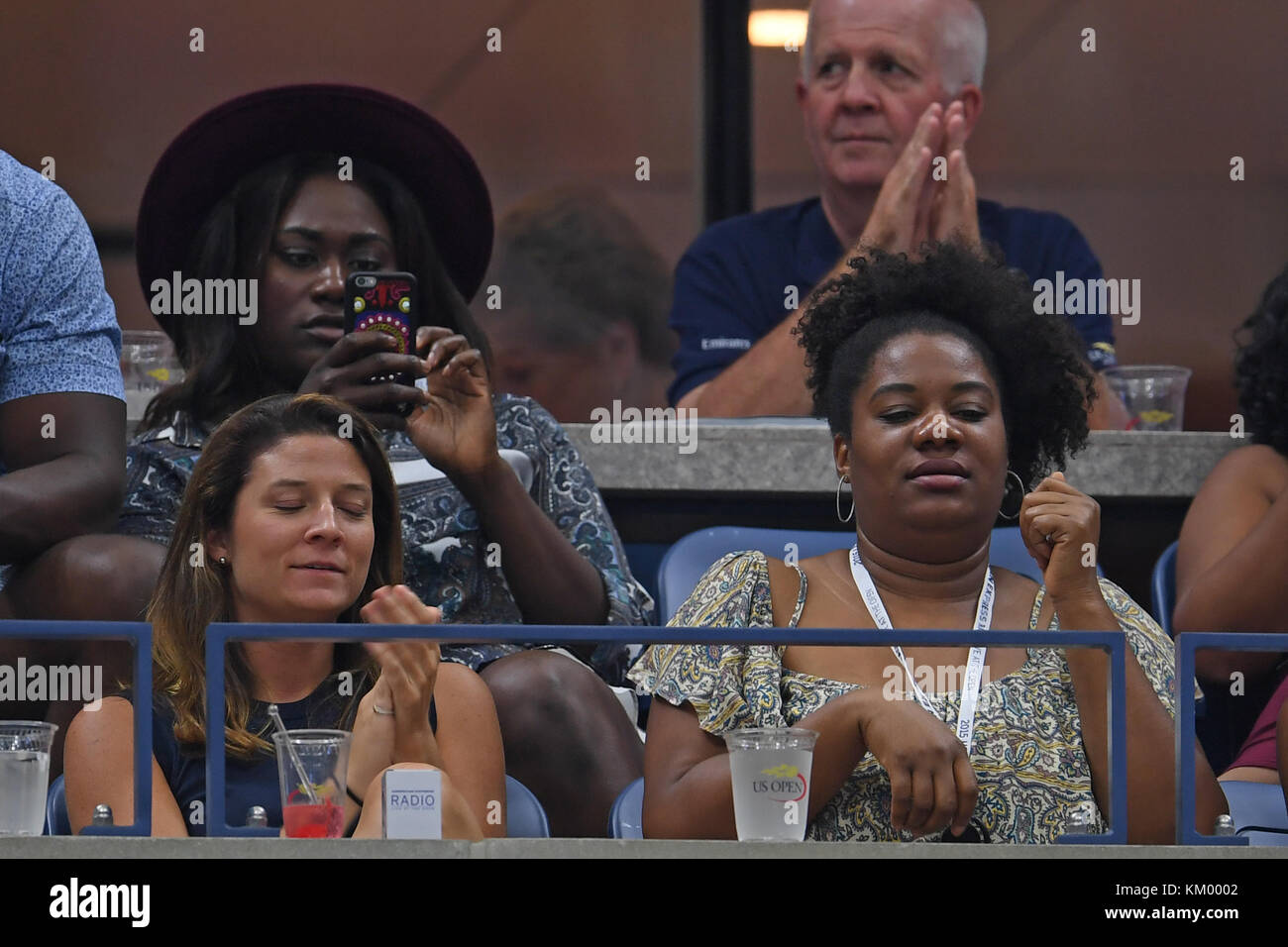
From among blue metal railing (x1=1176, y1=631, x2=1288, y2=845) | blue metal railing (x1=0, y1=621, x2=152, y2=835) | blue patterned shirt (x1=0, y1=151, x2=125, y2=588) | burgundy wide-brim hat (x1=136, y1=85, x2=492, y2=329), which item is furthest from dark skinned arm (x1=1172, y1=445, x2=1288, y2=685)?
blue patterned shirt (x1=0, y1=151, x2=125, y2=588)

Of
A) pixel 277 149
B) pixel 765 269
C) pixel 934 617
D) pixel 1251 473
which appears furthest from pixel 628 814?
pixel 765 269

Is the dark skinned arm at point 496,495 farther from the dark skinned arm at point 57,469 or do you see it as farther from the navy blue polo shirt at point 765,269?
the navy blue polo shirt at point 765,269

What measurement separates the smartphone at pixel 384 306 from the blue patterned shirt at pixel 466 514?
0.17 metres

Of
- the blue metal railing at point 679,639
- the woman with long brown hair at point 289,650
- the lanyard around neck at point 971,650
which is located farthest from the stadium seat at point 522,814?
the lanyard around neck at point 971,650

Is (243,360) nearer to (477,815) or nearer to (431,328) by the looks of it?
(431,328)

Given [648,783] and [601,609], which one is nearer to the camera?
[648,783]

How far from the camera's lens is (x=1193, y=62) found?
6.37 meters

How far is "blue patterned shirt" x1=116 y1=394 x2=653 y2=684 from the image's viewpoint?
11.1ft

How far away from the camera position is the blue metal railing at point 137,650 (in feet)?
7.88

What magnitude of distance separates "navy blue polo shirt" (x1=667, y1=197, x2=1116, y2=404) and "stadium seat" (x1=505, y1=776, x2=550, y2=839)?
1.64 m

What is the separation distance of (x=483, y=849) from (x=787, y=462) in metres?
1.64

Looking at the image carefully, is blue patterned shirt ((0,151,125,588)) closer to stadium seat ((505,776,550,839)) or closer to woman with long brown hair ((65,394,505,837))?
woman with long brown hair ((65,394,505,837))
